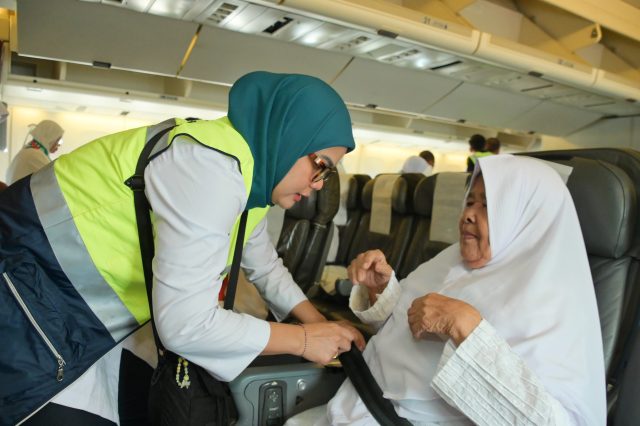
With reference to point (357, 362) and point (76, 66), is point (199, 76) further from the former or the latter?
point (357, 362)

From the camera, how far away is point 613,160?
1703 mm

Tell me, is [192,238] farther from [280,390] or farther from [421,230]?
[421,230]

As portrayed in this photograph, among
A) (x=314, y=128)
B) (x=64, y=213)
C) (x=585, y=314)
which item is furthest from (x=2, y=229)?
(x=585, y=314)

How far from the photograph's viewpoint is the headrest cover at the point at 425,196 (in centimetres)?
333

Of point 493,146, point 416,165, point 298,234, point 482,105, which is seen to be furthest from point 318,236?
point 493,146

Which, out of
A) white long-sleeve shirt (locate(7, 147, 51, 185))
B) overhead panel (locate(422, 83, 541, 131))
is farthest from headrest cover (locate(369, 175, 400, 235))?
white long-sleeve shirt (locate(7, 147, 51, 185))

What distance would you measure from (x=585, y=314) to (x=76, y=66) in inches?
201

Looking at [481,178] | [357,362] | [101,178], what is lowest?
[357,362]

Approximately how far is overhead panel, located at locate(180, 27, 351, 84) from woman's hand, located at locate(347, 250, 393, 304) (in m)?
2.50

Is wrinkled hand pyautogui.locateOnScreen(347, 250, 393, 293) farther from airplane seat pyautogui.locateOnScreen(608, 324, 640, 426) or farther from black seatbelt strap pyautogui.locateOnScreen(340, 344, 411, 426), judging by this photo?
airplane seat pyautogui.locateOnScreen(608, 324, 640, 426)

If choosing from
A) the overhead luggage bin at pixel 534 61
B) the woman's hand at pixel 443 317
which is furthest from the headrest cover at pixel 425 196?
the woman's hand at pixel 443 317

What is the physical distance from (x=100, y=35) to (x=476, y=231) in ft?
10.2

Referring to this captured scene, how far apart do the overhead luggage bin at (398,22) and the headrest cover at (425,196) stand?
0.98 metres

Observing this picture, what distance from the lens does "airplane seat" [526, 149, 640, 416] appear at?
153 cm
